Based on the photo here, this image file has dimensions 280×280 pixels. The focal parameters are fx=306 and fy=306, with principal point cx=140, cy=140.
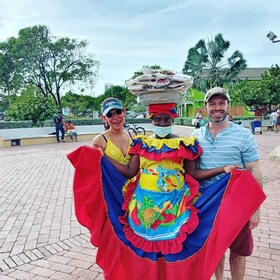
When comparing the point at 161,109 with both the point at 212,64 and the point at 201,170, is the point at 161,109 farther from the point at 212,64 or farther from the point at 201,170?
the point at 212,64

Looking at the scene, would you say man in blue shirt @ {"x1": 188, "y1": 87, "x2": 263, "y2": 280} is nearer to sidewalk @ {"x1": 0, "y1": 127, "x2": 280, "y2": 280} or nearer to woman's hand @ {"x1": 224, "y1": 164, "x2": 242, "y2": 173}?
woman's hand @ {"x1": 224, "y1": 164, "x2": 242, "y2": 173}

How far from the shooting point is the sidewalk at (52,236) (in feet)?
10.8

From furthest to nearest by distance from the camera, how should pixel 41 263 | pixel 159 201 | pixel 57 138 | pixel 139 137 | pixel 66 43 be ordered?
pixel 66 43, pixel 57 138, pixel 41 263, pixel 139 137, pixel 159 201

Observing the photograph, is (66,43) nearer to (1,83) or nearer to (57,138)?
(1,83)

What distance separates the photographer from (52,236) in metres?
4.23

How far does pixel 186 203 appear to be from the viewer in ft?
8.17

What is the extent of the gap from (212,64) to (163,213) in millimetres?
33372

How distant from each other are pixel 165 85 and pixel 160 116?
A: 0.26 metres

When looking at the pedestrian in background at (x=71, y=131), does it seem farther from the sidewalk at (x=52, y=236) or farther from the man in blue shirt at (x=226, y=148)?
the man in blue shirt at (x=226, y=148)

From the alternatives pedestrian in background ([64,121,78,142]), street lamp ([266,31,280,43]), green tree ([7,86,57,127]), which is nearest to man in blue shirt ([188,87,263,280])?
street lamp ([266,31,280,43])

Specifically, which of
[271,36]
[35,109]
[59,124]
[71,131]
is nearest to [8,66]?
[35,109]

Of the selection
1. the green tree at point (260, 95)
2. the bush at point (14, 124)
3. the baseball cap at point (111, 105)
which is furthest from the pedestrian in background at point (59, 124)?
the green tree at point (260, 95)

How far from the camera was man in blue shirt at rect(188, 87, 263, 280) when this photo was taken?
2.43 meters

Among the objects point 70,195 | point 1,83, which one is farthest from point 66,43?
point 70,195
